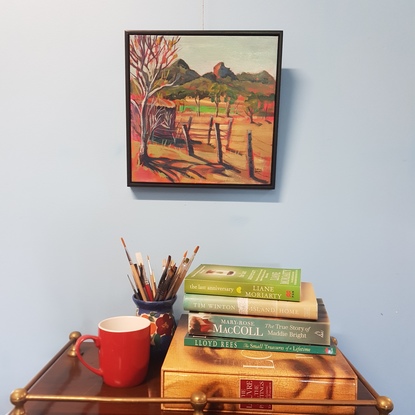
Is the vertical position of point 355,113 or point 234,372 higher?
point 355,113

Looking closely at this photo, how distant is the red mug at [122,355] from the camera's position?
0.54 metres

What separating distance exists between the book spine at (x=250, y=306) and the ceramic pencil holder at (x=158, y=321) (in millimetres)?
70

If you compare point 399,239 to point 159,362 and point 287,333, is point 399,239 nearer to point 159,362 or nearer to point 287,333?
point 287,333

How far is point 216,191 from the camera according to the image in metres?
0.74

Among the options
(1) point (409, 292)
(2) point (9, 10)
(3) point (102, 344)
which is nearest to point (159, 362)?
(3) point (102, 344)

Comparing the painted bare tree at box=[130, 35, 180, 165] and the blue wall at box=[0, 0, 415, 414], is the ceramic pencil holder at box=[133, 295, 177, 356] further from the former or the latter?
the painted bare tree at box=[130, 35, 180, 165]

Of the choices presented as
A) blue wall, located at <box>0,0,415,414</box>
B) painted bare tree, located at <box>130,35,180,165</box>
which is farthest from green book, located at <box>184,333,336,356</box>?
painted bare tree, located at <box>130,35,180,165</box>

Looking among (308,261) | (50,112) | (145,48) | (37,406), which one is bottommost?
(37,406)

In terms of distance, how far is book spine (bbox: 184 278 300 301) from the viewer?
0.55 metres

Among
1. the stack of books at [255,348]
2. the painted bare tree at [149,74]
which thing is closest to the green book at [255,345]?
the stack of books at [255,348]

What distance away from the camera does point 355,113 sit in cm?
72

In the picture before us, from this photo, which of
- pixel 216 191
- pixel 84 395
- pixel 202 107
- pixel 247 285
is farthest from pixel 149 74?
pixel 84 395

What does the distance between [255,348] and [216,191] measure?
0.29m

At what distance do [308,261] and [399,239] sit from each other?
169 millimetres
